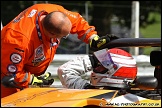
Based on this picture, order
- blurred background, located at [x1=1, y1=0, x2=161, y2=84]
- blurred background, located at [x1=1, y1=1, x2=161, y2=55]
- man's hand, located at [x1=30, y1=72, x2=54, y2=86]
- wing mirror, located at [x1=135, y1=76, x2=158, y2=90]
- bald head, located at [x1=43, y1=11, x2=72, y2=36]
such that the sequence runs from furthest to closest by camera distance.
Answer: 1. blurred background, located at [x1=1, y1=1, x2=161, y2=55]
2. blurred background, located at [x1=1, y1=0, x2=161, y2=84]
3. man's hand, located at [x1=30, y1=72, x2=54, y2=86]
4. bald head, located at [x1=43, y1=11, x2=72, y2=36]
5. wing mirror, located at [x1=135, y1=76, x2=158, y2=90]

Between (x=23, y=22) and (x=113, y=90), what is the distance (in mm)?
1318

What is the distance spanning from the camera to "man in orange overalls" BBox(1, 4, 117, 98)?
4.32 metres

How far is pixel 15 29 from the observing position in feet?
14.7

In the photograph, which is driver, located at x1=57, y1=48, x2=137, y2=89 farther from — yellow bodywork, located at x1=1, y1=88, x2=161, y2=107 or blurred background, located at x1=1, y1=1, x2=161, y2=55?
blurred background, located at x1=1, y1=1, x2=161, y2=55

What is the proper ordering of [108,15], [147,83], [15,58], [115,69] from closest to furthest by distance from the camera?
[147,83] < [115,69] < [15,58] < [108,15]

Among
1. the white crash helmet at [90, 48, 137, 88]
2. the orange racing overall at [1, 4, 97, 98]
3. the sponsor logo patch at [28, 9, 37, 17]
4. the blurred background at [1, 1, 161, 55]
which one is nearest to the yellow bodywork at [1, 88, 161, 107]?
the white crash helmet at [90, 48, 137, 88]

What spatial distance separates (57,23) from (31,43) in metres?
0.36

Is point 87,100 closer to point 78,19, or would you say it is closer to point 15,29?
point 15,29

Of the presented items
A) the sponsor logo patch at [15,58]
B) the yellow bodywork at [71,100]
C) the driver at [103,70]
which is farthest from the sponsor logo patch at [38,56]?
the yellow bodywork at [71,100]

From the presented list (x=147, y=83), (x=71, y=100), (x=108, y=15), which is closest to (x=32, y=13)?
(x=71, y=100)

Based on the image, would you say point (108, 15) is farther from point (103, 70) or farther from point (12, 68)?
point (103, 70)

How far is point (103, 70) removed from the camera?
158 inches

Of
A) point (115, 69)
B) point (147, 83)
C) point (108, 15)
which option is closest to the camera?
point (147, 83)

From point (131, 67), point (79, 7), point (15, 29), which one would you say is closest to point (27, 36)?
point (15, 29)
